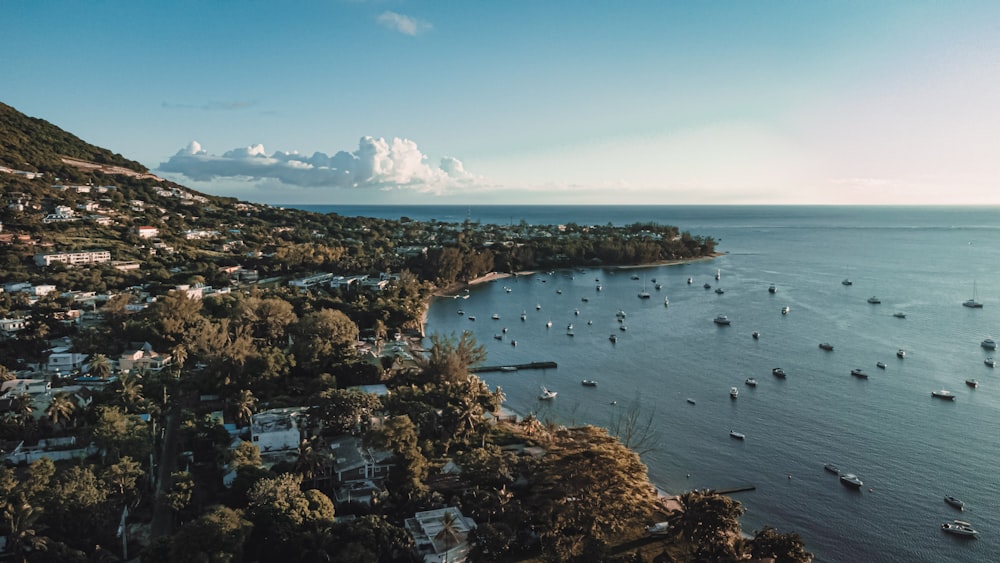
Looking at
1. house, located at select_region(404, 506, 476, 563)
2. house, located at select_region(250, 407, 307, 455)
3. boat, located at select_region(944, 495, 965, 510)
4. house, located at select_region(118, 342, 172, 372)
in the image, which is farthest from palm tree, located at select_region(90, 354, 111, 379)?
boat, located at select_region(944, 495, 965, 510)

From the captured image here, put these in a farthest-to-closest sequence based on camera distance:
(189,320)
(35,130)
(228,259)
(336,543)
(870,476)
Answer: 1. (35,130)
2. (228,259)
3. (189,320)
4. (870,476)
5. (336,543)

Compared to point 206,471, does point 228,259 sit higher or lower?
higher

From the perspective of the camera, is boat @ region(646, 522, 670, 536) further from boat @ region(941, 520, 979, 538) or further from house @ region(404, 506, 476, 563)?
boat @ region(941, 520, 979, 538)

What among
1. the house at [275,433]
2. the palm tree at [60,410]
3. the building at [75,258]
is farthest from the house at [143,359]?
the building at [75,258]

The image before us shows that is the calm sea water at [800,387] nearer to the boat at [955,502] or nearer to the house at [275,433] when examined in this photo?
the boat at [955,502]

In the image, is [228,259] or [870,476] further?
[228,259]

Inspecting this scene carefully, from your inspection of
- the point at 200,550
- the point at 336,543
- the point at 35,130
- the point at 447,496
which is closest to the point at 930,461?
the point at 447,496

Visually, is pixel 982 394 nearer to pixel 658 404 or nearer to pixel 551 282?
pixel 658 404
